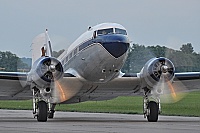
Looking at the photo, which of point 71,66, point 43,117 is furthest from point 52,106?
point 43,117

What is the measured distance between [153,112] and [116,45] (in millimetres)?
3761

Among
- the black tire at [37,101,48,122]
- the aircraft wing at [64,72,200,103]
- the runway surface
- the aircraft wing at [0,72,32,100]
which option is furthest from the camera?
the aircraft wing at [64,72,200,103]

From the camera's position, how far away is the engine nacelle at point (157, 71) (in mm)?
24297

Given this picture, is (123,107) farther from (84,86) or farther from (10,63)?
(84,86)

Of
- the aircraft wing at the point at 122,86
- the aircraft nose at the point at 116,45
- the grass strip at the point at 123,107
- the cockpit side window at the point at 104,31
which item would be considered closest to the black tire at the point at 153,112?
the aircraft wing at the point at 122,86

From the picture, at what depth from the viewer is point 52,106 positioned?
28578mm

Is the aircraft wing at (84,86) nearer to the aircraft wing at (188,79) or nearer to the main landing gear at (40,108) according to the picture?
the aircraft wing at (188,79)

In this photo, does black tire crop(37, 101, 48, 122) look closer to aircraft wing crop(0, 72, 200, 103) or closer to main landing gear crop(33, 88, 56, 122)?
main landing gear crop(33, 88, 56, 122)

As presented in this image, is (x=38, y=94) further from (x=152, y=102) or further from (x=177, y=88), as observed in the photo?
(x=177, y=88)

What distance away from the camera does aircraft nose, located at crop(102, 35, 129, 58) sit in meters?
23.3

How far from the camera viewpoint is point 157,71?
24.6 metres

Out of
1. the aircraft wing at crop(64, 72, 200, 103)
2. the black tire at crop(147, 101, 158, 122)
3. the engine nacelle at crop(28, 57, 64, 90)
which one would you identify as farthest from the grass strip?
the engine nacelle at crop(28, 57, 64, 90)
